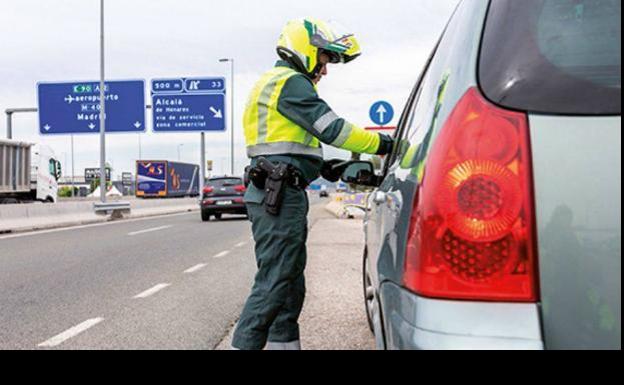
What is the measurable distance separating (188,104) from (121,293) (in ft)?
82.2

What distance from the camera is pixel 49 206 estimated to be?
18.5m

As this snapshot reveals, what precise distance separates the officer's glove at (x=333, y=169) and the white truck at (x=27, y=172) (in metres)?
21.1

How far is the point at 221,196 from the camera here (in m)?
20.6

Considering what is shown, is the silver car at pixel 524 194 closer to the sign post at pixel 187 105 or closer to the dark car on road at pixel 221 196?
the dark car on road at pixel 221 196

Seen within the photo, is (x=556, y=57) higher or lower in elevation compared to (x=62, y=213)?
higher

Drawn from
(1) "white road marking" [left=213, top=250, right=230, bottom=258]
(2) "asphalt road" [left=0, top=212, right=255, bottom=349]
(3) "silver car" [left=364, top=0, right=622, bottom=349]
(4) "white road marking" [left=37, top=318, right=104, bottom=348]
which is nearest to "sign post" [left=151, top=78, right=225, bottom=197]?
(2) "asphalt road" [left=0, top=212, right=255, bottom=349]

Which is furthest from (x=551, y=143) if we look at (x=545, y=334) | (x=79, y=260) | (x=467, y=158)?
(x=79, y=260)

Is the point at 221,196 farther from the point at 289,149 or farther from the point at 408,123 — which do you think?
the point at 408,123

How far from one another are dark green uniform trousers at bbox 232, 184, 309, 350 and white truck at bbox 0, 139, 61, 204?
69.5 ft

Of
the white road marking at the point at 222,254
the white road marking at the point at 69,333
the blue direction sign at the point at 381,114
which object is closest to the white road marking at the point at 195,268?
the white road marking at the point at 222,254

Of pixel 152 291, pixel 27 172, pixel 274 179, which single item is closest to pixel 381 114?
pixel 152 291

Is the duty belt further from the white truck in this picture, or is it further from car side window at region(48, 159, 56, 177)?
car side window at region(48, 159, 56, 177)

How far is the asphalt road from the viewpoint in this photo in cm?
449
